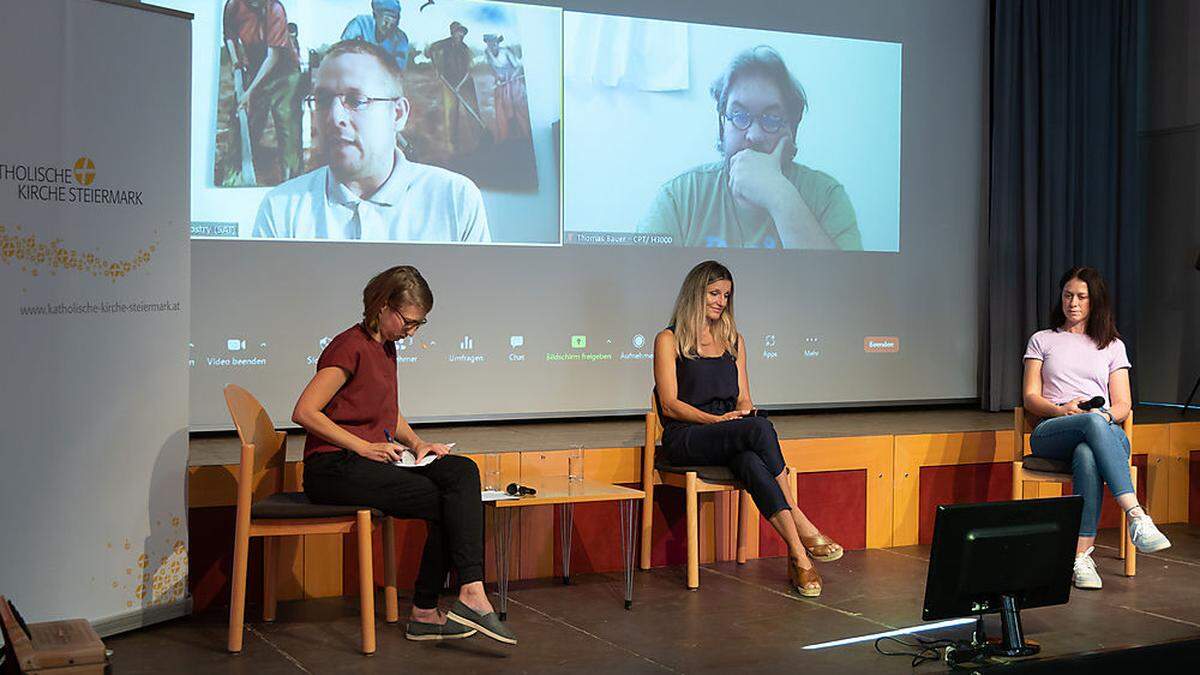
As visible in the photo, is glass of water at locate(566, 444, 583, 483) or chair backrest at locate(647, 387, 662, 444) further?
chair backrest at locate(647, 387, 662, 444)

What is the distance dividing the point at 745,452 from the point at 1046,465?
47.1 inches

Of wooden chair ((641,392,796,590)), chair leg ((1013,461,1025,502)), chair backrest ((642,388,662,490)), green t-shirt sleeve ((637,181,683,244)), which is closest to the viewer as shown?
wooden chair ((641,392,796,590))

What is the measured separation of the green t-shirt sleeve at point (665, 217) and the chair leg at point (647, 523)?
4.66 ft

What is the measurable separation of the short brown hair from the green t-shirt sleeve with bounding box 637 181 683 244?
2117 millimetres

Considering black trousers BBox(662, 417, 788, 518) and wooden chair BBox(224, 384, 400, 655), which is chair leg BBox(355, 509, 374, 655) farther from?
black trousers BBox(662, 417, 788, 518)

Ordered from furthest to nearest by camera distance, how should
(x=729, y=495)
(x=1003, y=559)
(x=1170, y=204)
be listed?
(x=1170, y=204), (x=729, y=495), (x=1003, y=559)

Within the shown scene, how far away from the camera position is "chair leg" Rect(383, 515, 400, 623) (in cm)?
399

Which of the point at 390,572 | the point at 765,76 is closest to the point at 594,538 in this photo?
the point at 390,572

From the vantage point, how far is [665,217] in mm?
5816

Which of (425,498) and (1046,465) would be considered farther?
(1046,465)

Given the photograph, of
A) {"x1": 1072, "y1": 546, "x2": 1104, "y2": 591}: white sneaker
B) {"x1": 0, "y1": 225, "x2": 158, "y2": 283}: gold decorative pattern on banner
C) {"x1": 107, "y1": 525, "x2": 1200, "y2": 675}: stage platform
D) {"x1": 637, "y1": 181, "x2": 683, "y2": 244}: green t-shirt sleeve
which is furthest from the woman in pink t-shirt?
{"x1": 0, "y1": 225, "x2": 158, "y2": 283}: gold decorative pattern on banner

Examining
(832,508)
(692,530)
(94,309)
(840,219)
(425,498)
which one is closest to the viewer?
(94,309)

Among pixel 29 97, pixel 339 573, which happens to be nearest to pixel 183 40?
pixel 29 97

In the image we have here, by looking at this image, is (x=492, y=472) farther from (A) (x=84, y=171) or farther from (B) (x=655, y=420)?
(A) (x=84, y=171)
